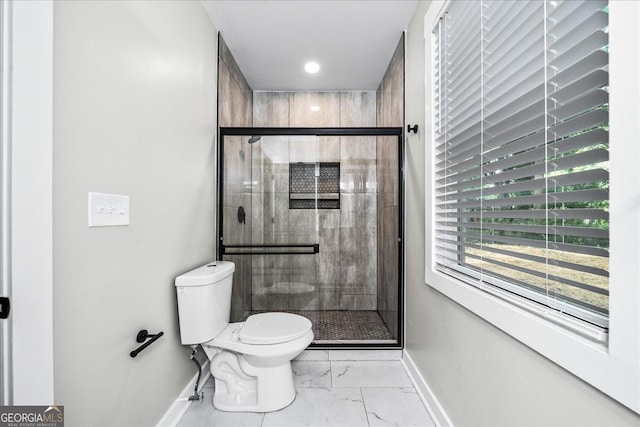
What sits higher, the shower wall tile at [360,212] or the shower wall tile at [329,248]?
the shower wall tile at [360,212]

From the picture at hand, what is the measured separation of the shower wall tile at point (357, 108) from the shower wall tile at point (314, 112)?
0.21ft

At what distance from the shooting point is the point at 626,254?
64 cm

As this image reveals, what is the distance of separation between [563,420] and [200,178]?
1.97 metres

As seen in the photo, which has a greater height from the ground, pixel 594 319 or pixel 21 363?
pixel 594 319

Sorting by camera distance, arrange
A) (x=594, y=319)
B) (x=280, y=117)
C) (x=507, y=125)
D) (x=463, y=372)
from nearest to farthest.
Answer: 1. (x=594, y=319)
2. (x=507, y=125)
3. (x=463, y=372)
4. (x=280, y=117)

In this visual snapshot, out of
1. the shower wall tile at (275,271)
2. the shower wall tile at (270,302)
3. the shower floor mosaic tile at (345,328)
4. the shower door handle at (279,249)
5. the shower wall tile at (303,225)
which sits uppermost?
the shower wall tile at (303,225)

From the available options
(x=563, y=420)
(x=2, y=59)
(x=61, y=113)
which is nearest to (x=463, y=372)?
(x=563, y=420)

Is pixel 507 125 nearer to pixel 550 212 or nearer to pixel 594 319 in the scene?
pixel 550 212

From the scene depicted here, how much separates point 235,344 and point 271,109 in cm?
253

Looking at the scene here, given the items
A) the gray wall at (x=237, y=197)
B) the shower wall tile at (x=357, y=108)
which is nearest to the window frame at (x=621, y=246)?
the gray wall at (x=237, y=197)

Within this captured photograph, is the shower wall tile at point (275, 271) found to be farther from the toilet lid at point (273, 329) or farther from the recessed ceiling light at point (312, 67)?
the recessed ceiling light at point (312, 67)

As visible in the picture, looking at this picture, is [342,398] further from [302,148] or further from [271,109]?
[271,109]

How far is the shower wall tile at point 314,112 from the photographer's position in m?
3.45

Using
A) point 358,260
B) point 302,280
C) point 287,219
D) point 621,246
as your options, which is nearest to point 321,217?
point 287,219
